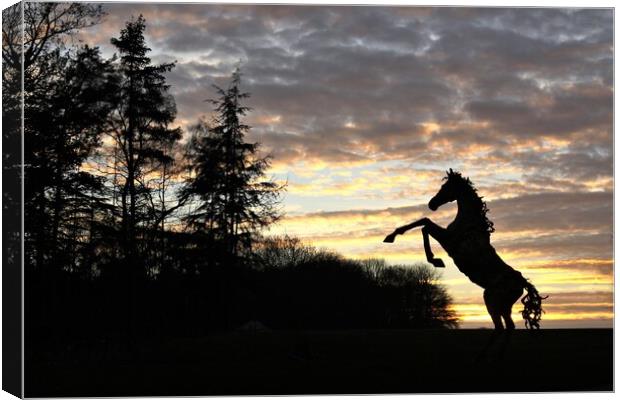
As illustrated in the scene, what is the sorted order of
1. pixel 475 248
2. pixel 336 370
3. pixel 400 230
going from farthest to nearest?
pixel 475 248 → pixel 400 230 → pixel 336 370

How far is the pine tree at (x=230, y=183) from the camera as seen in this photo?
31.5 metres

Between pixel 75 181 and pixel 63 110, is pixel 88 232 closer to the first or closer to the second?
pixel 75 181

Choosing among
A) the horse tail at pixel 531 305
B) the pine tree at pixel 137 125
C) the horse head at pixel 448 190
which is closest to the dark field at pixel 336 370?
the horse tail at pixel 531 305

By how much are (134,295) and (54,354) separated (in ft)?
23.7

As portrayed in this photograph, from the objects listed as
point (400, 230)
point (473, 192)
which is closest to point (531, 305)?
point (473, 192)

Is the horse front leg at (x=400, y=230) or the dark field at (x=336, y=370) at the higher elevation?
the horse front leg at (x=400, y=230)

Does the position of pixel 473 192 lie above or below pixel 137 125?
below

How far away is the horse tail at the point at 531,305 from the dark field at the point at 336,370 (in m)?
0.72

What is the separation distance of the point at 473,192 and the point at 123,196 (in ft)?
40.2

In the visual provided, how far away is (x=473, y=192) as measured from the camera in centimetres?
1627

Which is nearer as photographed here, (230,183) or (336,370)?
(336,370)

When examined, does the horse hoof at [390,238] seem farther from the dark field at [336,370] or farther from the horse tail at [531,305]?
the horse tail at [531,305]

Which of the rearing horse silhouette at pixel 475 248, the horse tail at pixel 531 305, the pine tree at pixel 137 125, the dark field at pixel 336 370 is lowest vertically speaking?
the dark field at pixel 336 370

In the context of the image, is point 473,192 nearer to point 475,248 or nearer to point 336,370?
point 475,248
